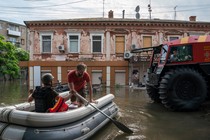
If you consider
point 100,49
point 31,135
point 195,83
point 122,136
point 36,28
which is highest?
point 36,28

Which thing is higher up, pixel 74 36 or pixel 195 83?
pixel 74 36

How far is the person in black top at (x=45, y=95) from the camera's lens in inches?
218

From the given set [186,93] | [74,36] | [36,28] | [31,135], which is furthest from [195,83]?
[36,28]

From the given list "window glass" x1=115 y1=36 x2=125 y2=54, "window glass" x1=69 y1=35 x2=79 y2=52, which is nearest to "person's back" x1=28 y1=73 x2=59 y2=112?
"window glass" x1=69 y1=35 x2=79 y2=52

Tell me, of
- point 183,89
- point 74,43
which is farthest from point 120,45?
point 183,89

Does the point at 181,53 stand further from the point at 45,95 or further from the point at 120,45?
the point at 120,45

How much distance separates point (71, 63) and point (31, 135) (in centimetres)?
1849

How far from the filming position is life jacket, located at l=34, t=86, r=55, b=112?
5.55 metres

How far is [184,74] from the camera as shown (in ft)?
30.5

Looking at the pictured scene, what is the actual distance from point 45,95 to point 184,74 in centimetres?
546

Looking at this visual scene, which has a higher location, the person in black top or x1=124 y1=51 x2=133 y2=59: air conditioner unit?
x1=124 y1=51 x2=133 y2=59: air conditioner unit

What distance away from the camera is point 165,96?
9.12m

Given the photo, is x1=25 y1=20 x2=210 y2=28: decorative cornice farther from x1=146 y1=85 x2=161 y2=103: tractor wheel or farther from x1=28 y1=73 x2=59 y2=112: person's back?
x1=28 y1=73 x2=59 y2=112: person's back

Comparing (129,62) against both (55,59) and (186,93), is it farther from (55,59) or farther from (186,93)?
(186,93)
